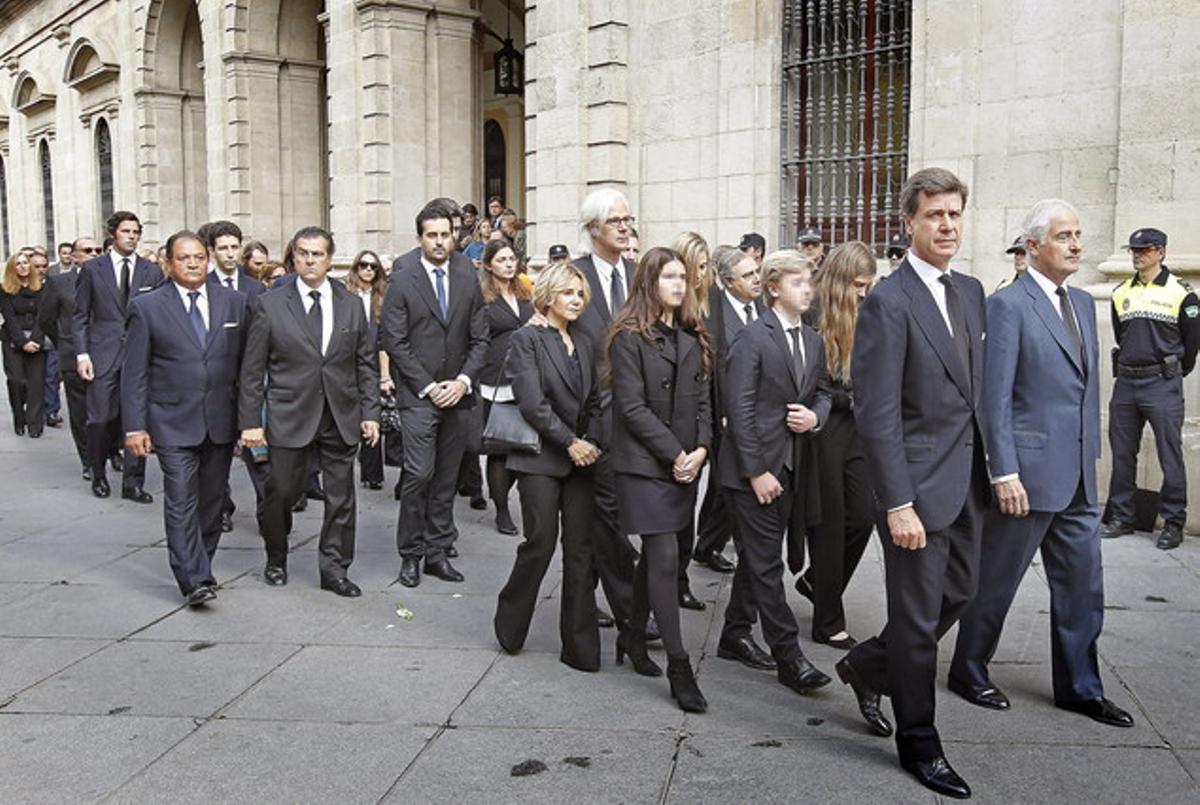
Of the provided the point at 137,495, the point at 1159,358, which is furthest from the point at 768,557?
the point at 137,495

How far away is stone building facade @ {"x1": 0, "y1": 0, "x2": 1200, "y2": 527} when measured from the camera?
8.29 metres

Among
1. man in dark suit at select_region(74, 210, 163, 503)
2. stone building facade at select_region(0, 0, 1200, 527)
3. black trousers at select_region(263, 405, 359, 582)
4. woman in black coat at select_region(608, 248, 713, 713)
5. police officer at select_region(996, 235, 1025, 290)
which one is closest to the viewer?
woman in black coat at select_region(608, 248, 713, 713)

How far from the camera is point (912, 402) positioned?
13.3 ft

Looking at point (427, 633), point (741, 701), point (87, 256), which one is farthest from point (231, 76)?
point (741, 701)

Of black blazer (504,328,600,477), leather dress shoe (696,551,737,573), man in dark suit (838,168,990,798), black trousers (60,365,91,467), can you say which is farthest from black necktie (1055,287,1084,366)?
black trousers (60,365,91,467)

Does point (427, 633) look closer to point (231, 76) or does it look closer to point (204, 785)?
point (204, 785)

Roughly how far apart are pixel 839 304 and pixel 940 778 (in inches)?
89.9

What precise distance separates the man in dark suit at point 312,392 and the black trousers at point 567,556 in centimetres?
149

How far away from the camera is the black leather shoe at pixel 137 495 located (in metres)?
9.24

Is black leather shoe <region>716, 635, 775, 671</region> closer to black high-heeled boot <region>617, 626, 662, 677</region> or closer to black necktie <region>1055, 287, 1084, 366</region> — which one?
black high-heeled boot <region>617, 626, 662, 677</region>

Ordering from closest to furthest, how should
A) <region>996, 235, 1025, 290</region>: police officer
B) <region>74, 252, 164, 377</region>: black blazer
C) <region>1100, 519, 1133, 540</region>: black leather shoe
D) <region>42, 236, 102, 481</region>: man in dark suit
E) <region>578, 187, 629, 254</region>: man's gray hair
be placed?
<region>578, 187, 629, 254</region>: man's gray hair
<region>1100, 519, 1133, 540</region>: black leather shoe
<region>996, 235, 1025, 290</region>: police officer
<region>74, 252, 164, 377</region>: black blazer
<region>42, 236, 102, 481</region>: man in dark suit

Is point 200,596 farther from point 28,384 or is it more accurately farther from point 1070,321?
point 28,384

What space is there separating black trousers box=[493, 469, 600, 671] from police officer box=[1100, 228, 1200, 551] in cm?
396

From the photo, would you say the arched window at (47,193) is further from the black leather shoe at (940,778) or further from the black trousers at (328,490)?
the black leather shoe at (940,778)
